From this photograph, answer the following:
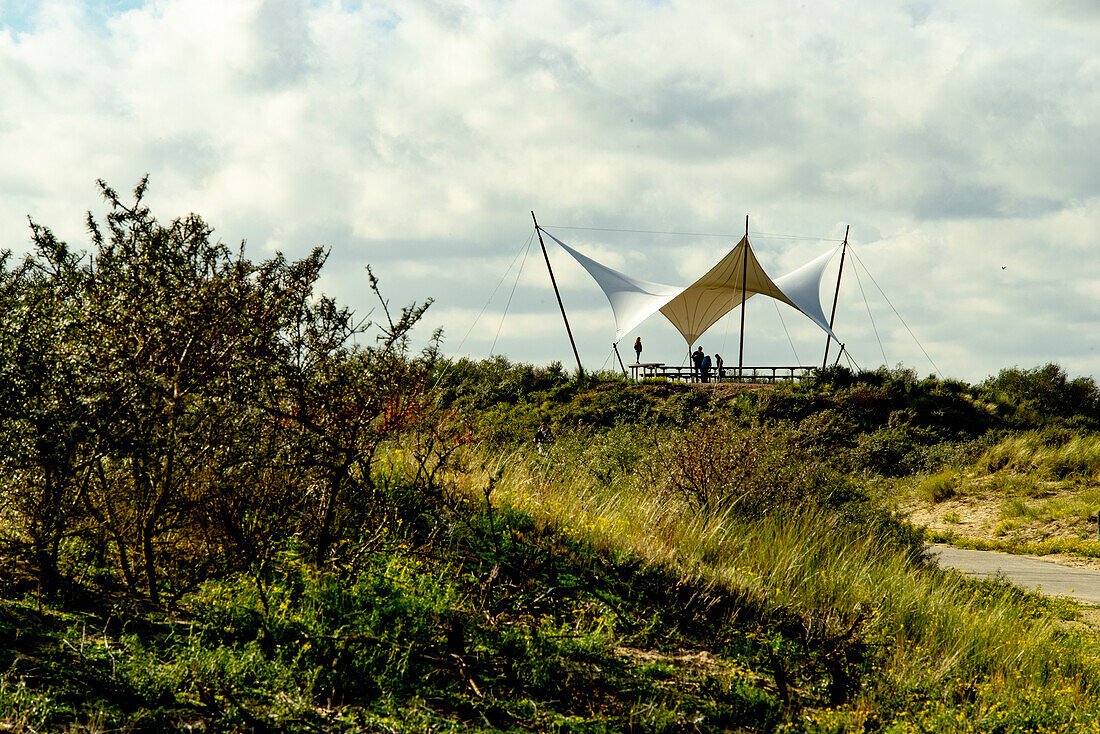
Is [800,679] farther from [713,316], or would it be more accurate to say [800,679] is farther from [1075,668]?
[713,316]

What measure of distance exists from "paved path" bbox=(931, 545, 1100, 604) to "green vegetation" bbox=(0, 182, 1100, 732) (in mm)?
3622

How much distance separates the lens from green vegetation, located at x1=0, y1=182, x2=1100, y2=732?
4.22 meters

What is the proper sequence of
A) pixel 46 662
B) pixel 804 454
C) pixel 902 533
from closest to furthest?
pixel 46 662, pixel 902 533, pixel 804 454

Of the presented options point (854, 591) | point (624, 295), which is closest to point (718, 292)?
point (624, 295)

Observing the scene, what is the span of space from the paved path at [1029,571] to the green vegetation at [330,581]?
11.9 ft

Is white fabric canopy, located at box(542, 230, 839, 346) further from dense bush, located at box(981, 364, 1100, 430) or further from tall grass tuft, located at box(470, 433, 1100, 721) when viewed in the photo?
tall grass tuft, located at box(470, 433, 1100, 721)

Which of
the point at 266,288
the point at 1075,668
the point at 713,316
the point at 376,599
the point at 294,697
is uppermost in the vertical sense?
the point at 713,316

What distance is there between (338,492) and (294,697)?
5.43 feet

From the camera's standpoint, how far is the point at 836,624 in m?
5.57

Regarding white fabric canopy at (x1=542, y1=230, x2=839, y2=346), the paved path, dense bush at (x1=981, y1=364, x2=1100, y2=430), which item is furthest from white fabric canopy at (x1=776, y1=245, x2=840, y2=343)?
the paved path

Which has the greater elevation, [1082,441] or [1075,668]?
[1082,441]

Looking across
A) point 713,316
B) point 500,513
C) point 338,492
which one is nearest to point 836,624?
point 500,513

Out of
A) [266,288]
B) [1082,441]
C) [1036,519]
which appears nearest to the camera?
[266,288]

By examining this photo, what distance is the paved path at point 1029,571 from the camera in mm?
10273
